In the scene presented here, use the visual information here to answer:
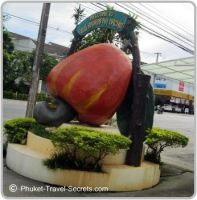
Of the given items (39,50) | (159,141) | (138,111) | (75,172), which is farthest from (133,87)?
(39,50)

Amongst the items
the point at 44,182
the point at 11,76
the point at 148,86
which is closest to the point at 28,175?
the point at 44,182

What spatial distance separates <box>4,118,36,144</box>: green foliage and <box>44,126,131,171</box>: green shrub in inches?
58.1

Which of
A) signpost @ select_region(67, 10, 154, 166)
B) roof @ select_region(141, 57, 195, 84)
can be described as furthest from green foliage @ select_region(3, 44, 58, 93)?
signpost @ select_region(67, 10, 154, 166)

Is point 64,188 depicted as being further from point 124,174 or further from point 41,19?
point 41,19

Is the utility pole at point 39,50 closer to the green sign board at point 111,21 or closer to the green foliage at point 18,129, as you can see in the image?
the green foliage at point 18,129

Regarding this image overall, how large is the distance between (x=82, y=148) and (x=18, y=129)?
2.31 meters

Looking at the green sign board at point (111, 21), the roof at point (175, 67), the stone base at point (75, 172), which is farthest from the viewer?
the roof at point (175, 67)

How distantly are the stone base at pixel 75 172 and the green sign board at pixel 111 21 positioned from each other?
2330 mm

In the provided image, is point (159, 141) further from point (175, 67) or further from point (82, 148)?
point (175, 67)

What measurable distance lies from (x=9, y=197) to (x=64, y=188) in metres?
0.92

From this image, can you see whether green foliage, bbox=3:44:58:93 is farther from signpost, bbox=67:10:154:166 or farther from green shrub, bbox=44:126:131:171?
green shrub, bbox=44:126:131:171

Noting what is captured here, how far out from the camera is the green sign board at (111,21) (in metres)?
7.67

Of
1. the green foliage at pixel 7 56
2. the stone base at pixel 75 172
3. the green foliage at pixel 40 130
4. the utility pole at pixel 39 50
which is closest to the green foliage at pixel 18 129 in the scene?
the green foliage at pixel 40 130

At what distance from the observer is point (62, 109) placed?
7.79 metres
